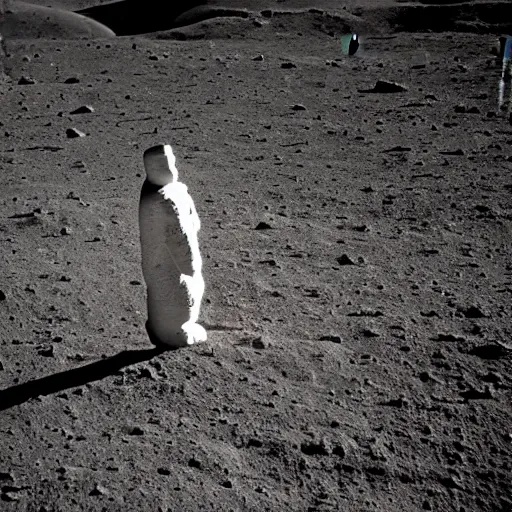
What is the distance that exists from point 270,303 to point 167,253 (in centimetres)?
125

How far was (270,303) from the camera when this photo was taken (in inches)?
227

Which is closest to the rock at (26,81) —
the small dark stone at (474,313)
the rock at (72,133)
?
the rock at (72,133)

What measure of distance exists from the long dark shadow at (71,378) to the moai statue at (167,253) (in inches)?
6.7

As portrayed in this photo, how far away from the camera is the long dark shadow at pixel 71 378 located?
4.61 meters

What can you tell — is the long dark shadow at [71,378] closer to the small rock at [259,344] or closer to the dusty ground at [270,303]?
the dusty ground at [270,303]

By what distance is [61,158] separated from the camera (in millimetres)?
9312

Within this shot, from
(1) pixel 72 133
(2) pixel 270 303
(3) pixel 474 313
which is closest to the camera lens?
(3) pixel 474 313

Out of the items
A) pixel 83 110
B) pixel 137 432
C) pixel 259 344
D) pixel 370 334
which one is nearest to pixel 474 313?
pixel 370 334

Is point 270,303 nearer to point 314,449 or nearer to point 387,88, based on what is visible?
point 314,449

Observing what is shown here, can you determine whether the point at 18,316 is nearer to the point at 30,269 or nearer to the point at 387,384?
the point at 30,269

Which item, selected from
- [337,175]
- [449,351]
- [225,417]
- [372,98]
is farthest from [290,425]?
[372,98]

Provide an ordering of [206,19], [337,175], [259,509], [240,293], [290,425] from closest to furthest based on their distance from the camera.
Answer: [259,509] < [290,425] < [240,293] < [337,175] < [206,19]

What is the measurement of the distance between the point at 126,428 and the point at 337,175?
16.2ft

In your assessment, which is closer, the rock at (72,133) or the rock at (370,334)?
the rock at (370,334)
